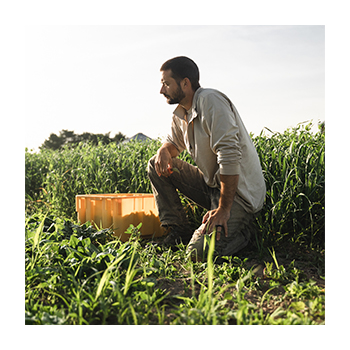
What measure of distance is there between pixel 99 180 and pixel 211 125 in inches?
86.0

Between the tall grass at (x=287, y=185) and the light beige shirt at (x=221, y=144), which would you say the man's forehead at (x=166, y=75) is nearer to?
the light beige shirt at (x=221, y=144)

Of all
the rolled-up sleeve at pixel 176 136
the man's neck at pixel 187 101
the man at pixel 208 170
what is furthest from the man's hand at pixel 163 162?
the man's neck at pixel 187 101

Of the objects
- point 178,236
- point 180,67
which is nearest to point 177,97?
point 180,67

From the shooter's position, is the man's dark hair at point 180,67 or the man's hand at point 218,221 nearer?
the man's hand at point 218,221

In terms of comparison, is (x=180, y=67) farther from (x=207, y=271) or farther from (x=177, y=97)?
(x=207, y=271)

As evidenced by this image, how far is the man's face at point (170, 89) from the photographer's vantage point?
7.96 feet

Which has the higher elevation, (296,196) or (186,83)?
(186,83)

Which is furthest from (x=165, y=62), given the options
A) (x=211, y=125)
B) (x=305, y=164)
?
(x=305, y=164)

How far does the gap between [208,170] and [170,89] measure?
0.60 metres

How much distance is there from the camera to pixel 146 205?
9.89 feet

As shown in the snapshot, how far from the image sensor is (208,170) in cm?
246

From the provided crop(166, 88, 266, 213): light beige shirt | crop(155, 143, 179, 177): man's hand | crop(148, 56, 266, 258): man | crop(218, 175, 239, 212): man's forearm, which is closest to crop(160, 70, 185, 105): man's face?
crop(148, 56, 266, 258): man

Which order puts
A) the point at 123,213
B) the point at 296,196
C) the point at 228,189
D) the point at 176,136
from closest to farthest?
1. the point at 228,189
2. the point at 296,196
3. the point at 176,136
4. the point at 123,213

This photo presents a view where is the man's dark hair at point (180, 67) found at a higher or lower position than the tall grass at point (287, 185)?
higher
